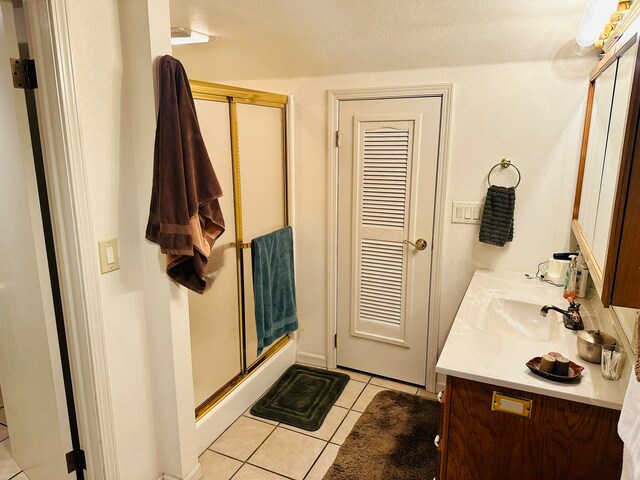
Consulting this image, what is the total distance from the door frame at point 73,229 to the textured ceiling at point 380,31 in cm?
81

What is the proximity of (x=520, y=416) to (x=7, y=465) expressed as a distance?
243cm

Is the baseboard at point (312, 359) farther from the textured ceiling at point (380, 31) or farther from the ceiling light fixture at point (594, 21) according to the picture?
the ceiling light fixture at point (594, 21)

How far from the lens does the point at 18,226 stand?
161cm

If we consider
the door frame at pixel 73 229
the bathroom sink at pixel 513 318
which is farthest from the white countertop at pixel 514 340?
the door frame at pixel 73 229

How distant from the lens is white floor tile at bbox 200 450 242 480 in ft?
6.97

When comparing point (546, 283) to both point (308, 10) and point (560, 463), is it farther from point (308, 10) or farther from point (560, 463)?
point (308, 10)

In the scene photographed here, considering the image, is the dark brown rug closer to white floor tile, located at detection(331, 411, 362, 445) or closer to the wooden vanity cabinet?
white floor tile, located at detection(331, 411, 362, 445)

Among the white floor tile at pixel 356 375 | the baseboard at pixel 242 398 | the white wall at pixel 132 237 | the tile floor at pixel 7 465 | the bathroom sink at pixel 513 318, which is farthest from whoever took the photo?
the white floor tile at pixel 356 375

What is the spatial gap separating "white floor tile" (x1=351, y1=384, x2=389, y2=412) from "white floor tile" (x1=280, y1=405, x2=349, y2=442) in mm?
90

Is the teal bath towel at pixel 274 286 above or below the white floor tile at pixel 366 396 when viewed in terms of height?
above

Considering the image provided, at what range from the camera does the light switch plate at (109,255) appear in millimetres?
1612

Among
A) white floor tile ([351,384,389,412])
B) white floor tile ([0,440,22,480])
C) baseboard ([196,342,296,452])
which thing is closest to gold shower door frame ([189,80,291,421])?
baseboard ([196,342,296,452])

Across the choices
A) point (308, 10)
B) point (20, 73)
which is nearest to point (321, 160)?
point (308, 10)

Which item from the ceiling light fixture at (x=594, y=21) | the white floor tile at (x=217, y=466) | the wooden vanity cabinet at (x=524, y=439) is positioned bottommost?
the white floor tile at (x=217, y=466)
